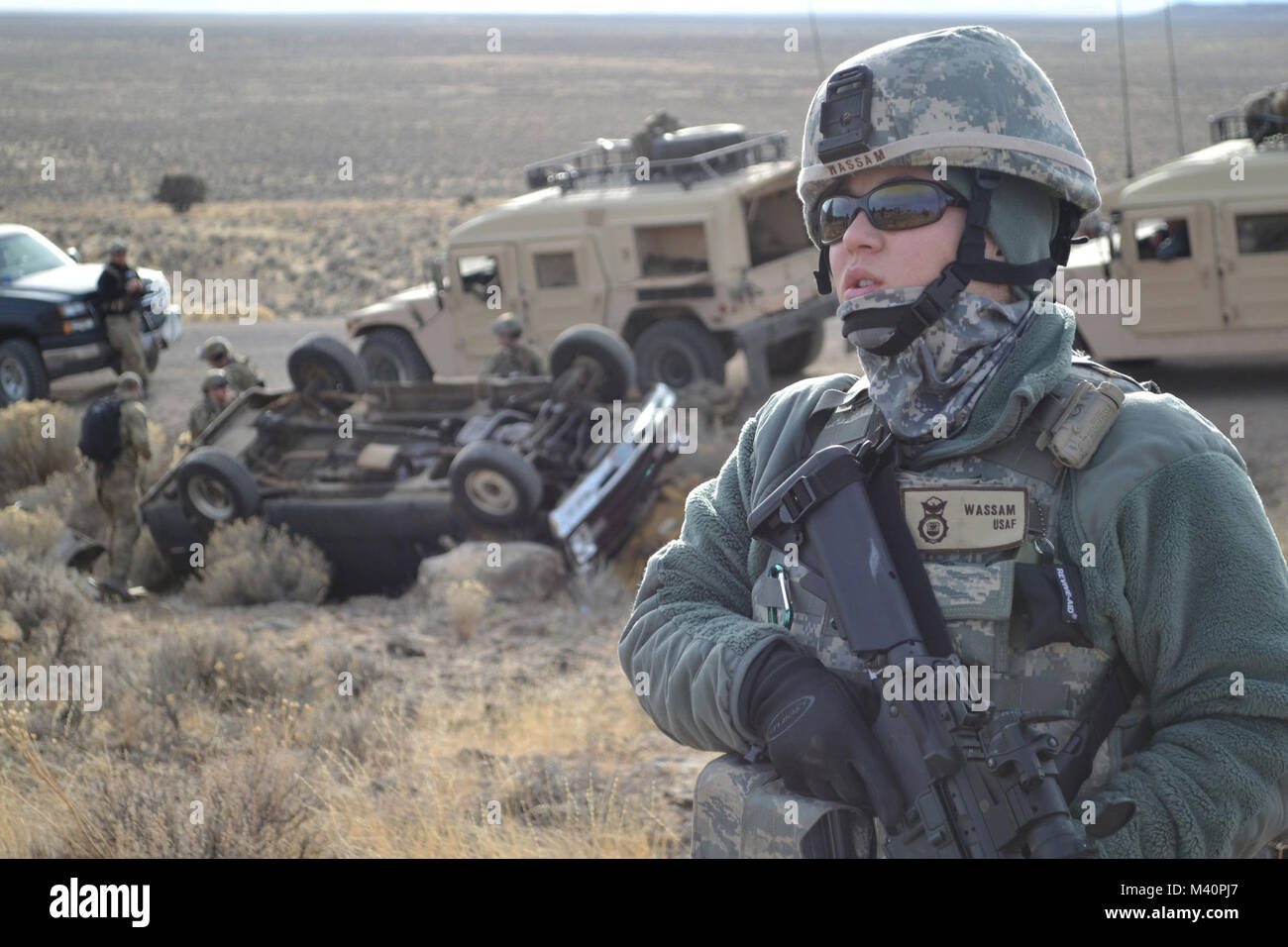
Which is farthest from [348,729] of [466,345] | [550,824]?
[466,345]

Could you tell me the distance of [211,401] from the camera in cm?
1148

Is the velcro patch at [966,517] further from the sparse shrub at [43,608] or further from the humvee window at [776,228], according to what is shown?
the humvee window at [776,228]

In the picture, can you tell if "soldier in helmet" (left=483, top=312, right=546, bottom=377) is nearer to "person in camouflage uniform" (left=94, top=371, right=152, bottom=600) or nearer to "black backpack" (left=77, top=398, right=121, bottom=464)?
"person in camouflage uniform" (left=94, top=371, right=152, bottom=600)

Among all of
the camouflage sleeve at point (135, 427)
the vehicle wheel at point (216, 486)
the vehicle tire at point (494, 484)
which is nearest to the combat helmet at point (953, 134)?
the vehicle tire at point (494, 484)

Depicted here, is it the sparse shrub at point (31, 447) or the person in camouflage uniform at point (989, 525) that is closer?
the person in camouflage uniform at point (989, 525)

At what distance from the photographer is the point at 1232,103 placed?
182 ft

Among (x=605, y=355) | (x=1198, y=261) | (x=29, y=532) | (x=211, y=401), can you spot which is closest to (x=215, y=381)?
(x=211, y=401)

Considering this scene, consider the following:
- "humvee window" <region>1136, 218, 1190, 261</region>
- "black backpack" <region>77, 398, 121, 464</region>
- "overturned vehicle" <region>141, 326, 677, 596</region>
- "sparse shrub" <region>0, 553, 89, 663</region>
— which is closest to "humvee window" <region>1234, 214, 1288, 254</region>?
"humvee window" <region>1136, 218, 1190, 261</region>

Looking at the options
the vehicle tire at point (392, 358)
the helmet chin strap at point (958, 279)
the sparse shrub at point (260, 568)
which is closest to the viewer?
the helmet chin strap at point (958, 279)

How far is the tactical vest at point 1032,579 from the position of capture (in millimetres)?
2049

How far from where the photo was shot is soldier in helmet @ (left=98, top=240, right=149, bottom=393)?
15.0 m

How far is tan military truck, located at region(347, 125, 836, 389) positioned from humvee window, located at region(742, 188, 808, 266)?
1.37 ft
